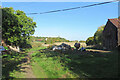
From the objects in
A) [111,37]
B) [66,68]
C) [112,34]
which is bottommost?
[66,68]

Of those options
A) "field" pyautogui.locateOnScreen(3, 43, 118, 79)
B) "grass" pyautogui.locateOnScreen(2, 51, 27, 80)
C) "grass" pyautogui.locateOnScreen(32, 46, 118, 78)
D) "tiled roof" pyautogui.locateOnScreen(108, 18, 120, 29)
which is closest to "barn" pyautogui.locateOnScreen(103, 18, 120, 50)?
"tiled roof" pyautogui.locateOnScreen(108, 18, 120, 29)

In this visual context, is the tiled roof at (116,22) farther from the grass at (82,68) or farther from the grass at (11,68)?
the grass at (11,68)

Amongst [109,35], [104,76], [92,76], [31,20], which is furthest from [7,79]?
[31,20]

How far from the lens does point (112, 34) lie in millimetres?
21844

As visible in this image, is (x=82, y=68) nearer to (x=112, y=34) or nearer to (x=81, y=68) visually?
(x=81, y=68)

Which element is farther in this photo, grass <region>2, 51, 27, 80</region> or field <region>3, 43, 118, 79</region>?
grass <region>2, 51, 27, 80</region>

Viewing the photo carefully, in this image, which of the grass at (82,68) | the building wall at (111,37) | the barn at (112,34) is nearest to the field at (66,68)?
the grass at (82,68)

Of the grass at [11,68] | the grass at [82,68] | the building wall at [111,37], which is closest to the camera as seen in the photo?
the grass at [82,68]

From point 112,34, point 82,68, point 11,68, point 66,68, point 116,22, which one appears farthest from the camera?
point 112,34

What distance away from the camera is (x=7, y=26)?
1731 cm

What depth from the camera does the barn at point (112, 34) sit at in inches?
775

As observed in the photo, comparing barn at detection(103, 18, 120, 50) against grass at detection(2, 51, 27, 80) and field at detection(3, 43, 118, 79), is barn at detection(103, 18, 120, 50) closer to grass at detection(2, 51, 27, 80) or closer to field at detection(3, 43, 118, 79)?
field at detection(3, 43, 118, 79)

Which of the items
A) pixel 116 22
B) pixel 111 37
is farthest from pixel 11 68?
pixel 116 22

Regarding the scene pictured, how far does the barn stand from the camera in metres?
19.7
